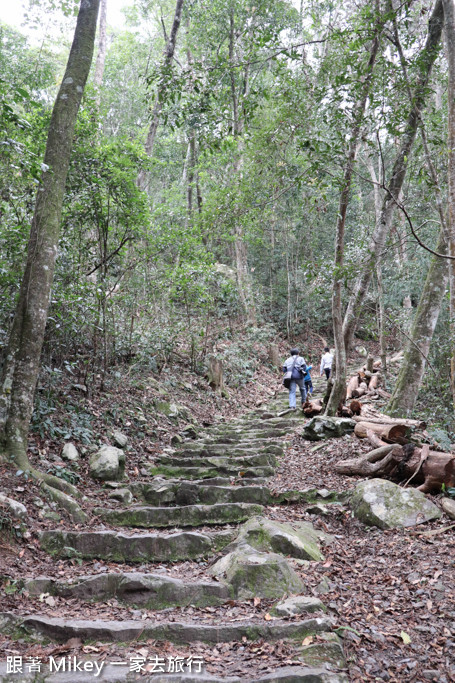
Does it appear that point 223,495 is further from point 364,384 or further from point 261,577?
point 364,384

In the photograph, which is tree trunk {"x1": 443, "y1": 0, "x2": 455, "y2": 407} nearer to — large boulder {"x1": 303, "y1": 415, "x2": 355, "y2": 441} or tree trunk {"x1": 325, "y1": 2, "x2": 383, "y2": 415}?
tree trunk {"x1": 325, "y1": 2, "x2": 383, "y2": 415}

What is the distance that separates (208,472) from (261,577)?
3.04 meters

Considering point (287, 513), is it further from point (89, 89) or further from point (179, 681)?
point (89, 89)

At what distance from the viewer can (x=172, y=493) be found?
548 centimetres

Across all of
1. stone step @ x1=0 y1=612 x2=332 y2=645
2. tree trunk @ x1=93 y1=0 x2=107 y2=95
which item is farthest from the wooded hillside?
tree trunk @ x1=93 y1=0 x2=107 y2=95

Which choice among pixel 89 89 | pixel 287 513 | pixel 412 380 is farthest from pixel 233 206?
pixel 287 513

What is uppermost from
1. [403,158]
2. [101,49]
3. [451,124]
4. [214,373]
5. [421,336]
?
[101,49]

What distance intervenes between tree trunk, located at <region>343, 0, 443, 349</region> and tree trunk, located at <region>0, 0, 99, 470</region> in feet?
14.4

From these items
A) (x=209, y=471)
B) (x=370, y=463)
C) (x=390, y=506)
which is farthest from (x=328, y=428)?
(x=390, y=506)

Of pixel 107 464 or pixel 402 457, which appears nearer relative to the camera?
pixel 402 457

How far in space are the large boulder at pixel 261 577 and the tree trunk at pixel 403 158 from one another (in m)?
4.55

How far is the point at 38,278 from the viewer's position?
4965 mm

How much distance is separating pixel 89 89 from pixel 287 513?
777 cm

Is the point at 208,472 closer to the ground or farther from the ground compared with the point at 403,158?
closer to the ground
